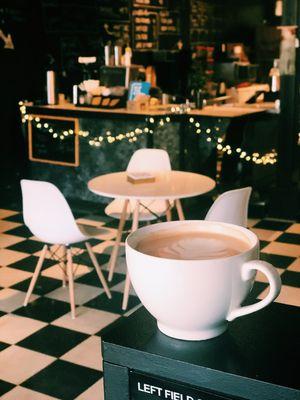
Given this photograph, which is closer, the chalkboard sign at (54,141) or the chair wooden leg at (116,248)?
the chair wooden leg at (116,248)

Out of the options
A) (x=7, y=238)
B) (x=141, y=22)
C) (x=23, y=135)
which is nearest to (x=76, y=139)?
(x=23, y=135)

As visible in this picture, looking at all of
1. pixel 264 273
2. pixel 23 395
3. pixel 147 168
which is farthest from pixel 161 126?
pixel 264 273

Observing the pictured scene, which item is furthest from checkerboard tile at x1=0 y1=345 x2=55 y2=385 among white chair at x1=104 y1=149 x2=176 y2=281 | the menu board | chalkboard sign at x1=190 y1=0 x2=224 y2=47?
chalkboard sign at x1=190 y1=0 x2=224 y2=47

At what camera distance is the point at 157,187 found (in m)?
3.66

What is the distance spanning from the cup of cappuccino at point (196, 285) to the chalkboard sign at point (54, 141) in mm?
5117

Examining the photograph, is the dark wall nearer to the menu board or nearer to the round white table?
the menu board

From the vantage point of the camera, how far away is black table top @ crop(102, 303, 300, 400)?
82cm

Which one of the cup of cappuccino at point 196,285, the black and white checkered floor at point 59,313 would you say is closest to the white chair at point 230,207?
the black and white checkered floor at point 59,313

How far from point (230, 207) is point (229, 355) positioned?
A: 2379mm

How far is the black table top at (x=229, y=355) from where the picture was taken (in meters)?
0.82

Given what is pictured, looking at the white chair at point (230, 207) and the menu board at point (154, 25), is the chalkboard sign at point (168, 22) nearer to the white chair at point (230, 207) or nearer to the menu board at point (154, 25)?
the menu board at point (154, 25)

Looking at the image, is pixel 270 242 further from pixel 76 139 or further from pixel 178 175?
pixel 76 139

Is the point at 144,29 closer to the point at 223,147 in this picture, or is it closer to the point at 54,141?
the point at 54,141

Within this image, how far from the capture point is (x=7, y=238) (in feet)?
16.9
